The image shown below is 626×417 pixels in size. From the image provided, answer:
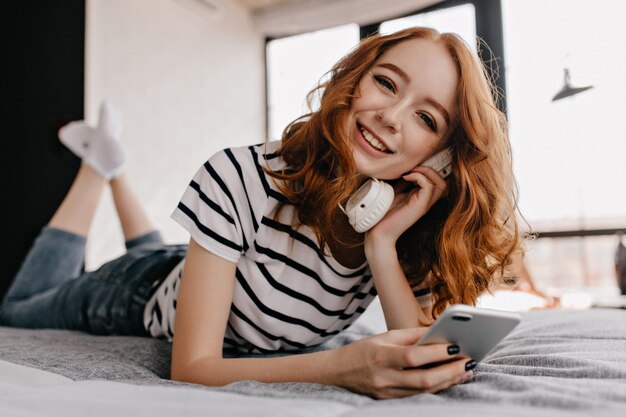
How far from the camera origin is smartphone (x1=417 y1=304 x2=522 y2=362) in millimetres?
633

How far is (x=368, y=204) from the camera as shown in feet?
3.35

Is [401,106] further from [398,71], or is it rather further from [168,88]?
[168,88]

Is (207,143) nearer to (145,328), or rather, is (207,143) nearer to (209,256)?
(145,328)

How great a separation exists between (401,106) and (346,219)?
0.25 metres

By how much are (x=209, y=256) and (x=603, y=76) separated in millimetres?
3078

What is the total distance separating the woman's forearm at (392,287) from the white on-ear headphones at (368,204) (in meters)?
0.06

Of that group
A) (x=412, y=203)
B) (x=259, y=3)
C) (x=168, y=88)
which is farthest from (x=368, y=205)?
(x=259, y=3)

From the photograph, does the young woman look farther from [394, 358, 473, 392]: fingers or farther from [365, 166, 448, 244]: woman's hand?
[394, 358, 473, 392]: fingers

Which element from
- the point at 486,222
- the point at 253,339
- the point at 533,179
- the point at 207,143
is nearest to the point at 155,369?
the point at 253,339

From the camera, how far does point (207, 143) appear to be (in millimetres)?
4469

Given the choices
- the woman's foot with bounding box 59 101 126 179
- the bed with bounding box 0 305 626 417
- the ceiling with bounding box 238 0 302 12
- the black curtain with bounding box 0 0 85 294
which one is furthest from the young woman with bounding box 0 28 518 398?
the ceiling with bounding box 238 0 302 12

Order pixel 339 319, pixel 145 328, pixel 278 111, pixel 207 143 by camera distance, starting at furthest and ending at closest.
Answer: pixel 278 111
pixel 207 143
pixel 145 328
pixel 339 319

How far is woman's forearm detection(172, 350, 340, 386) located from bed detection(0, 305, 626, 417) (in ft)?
0.09

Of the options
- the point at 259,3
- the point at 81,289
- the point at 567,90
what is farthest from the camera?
the point at 259,3
